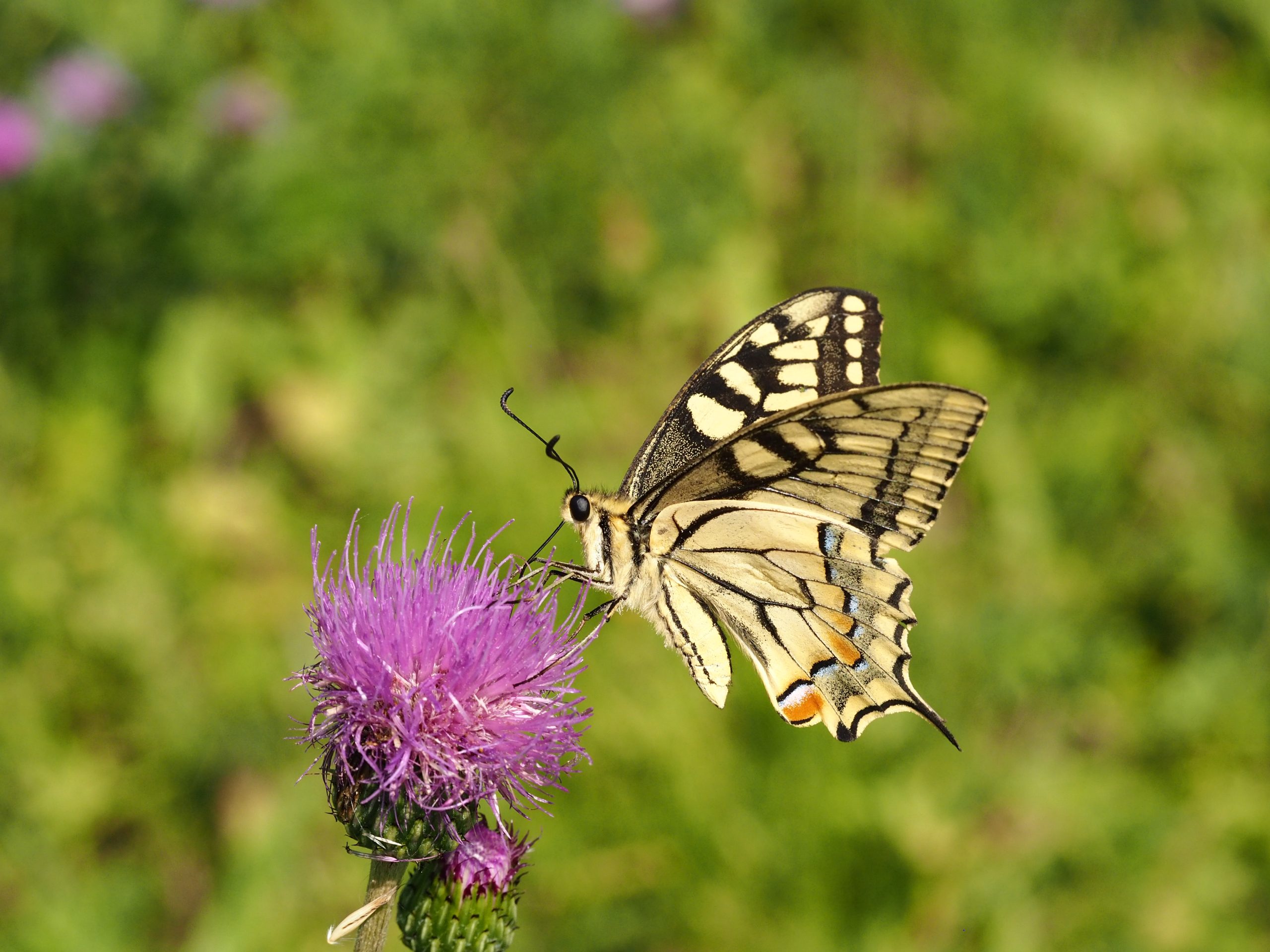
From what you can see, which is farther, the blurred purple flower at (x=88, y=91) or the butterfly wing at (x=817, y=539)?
the blurred purple flower at (x=88, y=91)

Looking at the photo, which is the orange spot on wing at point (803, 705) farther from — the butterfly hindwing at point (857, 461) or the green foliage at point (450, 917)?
the green foliage at point (450, 917)

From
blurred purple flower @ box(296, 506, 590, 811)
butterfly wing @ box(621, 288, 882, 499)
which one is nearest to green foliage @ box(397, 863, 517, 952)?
blurred purple flower @ box(296, 506, 590, 811)

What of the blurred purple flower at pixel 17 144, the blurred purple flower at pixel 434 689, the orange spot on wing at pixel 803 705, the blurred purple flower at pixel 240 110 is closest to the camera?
the blurred purple flower at pixel 434 689

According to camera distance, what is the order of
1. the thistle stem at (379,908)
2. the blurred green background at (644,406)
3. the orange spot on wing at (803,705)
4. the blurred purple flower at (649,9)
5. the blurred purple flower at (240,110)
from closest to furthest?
the thistle stem at (379,908)
the orange spot on wing at (803,705)
the blurred green background at (644,406)
the blurred purple flower at (240,110)
the blurred purple flower at (649,9)

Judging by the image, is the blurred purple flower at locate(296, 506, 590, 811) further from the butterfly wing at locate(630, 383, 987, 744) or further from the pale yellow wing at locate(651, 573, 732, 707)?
the butterfly wing at locate(630, 383, 987, 744)

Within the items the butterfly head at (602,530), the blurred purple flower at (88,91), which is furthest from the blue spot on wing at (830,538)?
the blurred purple flower at (88,91)

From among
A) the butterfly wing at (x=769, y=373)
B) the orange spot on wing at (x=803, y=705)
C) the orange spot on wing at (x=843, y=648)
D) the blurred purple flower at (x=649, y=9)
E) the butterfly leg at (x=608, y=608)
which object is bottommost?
the orange spot on wing at (x=803, y=705)
